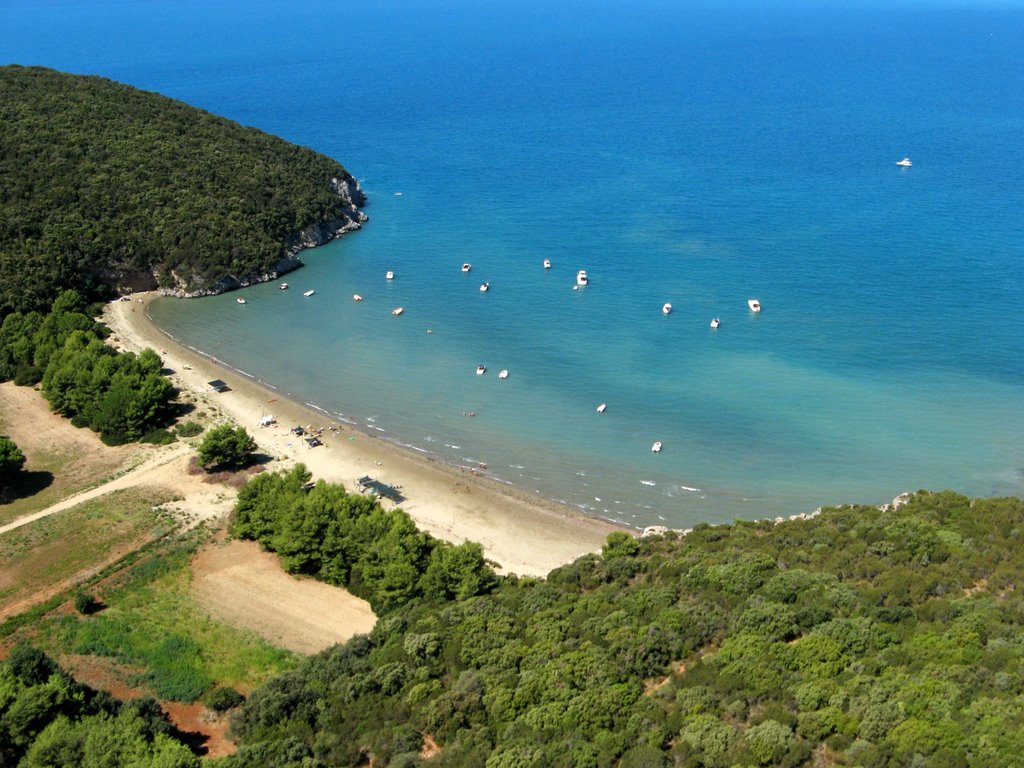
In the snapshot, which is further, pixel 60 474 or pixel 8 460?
pixel 60 474

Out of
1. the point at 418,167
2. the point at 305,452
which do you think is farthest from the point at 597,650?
the point at 418,167

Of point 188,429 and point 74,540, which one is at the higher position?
point 188,429

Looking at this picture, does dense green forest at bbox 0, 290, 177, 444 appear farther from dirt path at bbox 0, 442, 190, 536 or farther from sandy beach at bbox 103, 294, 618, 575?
sandy beach at bbox 103, 294, 618, 575

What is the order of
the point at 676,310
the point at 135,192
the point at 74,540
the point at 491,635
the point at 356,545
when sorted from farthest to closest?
the point at 135,192 → the point at 676,310 → the point at 74,540 → the point at 356,545 → the point at 491,635

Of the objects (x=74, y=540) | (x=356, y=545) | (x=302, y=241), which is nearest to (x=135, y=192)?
(x=302, y=241)

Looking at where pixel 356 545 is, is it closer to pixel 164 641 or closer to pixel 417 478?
pixel 164 641

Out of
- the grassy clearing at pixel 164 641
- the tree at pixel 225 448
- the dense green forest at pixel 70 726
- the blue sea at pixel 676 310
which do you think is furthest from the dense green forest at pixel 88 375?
the dense green forest at pixel 70 726

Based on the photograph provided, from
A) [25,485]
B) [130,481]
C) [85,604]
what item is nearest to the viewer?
[85,604]
